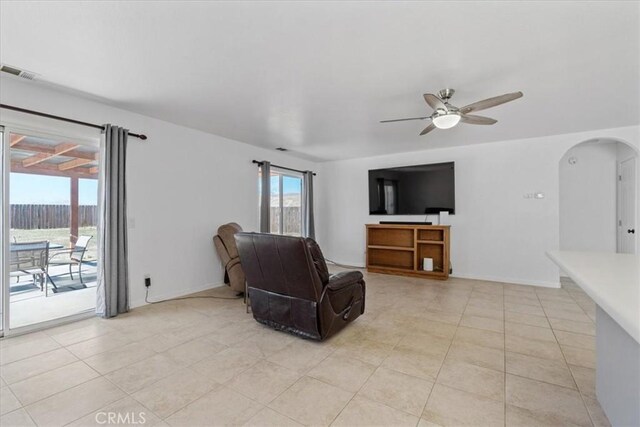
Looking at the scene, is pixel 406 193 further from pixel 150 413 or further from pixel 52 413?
pixel 52 413

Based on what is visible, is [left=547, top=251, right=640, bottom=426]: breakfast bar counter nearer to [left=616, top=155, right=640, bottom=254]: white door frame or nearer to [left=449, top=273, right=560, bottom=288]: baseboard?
[left=449, top=273, right=560, bottom=288]: baseboard

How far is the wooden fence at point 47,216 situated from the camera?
288 cm

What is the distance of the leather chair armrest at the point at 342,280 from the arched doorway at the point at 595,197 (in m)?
4.53

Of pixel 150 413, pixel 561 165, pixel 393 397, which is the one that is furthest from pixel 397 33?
pixel 561 165

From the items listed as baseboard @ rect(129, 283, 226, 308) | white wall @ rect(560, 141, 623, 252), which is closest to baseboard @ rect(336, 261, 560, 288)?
white wall @ rect(560, 141, 623, 252)

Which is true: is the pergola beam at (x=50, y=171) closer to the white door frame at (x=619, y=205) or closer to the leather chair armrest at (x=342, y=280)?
the leather chair armrest at (x=342, y=280)

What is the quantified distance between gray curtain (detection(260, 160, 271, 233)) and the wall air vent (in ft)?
10.4

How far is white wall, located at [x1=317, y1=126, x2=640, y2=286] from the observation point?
459 cm

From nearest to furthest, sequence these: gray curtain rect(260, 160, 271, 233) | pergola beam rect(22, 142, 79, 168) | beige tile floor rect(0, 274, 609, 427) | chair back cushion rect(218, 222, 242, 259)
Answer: beige tile floor rect(0, 274, 609, 427)
pergola beam rect(22, 142, 79, 168)
chair back cushion rect(218, 222, 242, 259)
gray curtain rect(260, 160, 271, 233)

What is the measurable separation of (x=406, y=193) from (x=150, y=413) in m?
5.11

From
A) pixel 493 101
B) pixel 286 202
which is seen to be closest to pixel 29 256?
pixel 286 202

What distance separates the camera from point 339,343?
2.63 meters

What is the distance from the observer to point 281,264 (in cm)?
262

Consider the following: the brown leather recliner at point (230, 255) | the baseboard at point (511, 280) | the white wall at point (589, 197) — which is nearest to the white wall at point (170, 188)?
the brown leather recliner at point (230, 255)
